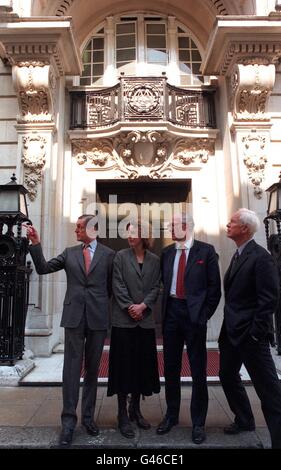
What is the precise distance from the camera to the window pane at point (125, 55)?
9.70m

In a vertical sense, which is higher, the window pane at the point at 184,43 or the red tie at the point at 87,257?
the window pane at the point at 184,43

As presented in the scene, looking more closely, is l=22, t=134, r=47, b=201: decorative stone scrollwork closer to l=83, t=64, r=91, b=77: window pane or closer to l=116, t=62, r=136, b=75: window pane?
l=83, t=64, r=91, b=77: window pane

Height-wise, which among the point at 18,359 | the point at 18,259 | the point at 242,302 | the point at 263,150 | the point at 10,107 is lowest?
the point at 18,359

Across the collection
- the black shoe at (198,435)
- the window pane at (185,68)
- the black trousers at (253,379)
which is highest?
the window pane at (185,68)

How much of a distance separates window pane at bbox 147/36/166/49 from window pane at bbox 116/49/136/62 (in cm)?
46

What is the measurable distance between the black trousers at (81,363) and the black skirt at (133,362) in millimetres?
156

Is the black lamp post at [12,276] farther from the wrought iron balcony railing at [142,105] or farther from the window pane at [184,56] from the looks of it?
the window pane at [184,56]

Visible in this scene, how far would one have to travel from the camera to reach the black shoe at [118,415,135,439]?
3.69 metres

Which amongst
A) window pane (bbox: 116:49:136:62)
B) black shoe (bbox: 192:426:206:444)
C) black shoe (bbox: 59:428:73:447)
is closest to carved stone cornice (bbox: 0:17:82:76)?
window pane (bbox: 116:49:136:62)

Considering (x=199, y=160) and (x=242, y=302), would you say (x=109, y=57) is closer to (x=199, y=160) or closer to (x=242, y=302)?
(x=199, y=160)

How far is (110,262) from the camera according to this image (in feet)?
13.5

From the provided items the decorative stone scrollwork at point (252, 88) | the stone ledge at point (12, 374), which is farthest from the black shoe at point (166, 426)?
the decorative stone scrollwork at point (252, 88)
